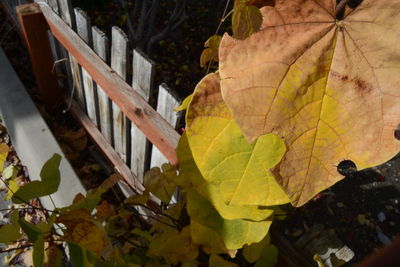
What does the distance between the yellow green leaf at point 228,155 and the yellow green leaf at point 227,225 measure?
0.84ft

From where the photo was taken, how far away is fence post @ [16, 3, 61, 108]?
8.21ft

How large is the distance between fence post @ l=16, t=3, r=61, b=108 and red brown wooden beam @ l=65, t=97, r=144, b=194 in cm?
15

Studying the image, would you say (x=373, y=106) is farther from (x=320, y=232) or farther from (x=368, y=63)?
(x=320, y=232)

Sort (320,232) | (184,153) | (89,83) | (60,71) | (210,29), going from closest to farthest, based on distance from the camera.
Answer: (184,153), (320,232), (89,83), (60,71), (210,29)

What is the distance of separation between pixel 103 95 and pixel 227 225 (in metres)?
1.60

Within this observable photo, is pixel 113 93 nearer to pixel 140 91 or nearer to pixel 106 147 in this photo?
pixel 140 91

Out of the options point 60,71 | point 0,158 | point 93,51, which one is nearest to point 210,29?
point 60,71

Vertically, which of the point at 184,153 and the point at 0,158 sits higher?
the point at 184,153

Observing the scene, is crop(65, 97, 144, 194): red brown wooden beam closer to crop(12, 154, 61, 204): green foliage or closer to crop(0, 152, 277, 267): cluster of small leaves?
crop(0, 152, 277, 267): cluster of small leaves

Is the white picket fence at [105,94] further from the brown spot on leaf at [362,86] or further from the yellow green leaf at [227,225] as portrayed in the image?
the brown spot on leaf at [362,86]

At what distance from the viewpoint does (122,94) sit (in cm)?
206

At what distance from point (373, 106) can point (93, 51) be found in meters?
1.92

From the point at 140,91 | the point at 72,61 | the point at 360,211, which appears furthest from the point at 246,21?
the point at 360,211

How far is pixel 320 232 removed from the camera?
1.46m
